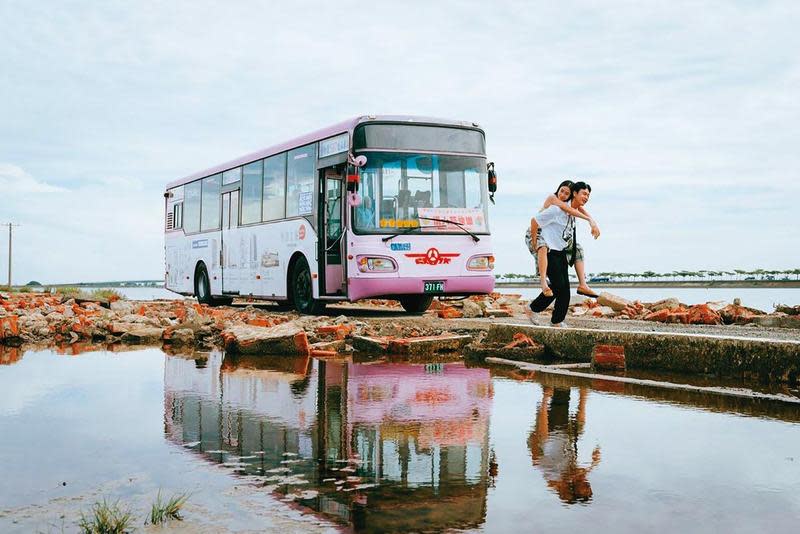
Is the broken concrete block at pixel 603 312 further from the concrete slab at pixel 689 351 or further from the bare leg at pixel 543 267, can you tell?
the concrete slab at pixel 689 351

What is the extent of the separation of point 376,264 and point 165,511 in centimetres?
1120

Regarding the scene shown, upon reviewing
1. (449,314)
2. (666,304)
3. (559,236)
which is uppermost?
(559,236)

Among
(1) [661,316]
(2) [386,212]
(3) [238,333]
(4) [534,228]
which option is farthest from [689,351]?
(2) [386,212]

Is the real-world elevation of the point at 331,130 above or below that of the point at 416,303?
above

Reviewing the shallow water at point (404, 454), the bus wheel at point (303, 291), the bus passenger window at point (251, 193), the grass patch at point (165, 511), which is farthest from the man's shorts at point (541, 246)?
the bus passenger window at point (251, 193)

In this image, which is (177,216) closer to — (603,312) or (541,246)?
(603,312)

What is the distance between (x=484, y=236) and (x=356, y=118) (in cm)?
309

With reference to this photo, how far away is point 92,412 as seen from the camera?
6.68 m

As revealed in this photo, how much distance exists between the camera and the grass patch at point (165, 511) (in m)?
3.59

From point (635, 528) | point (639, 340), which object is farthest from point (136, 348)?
point (635, 528)

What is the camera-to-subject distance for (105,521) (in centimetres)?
345

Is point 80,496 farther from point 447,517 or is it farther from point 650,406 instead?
point 650,406

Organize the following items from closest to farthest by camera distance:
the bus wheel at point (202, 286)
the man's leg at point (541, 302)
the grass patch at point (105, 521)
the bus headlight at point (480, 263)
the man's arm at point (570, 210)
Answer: the grass patch at point (105, 521)
the man's arm at point (570, 210)
the man's leg at point (541, 302)
the bus headlight at point (480, 263)
the bus wheel at point (202, 286)

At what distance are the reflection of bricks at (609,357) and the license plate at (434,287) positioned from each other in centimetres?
610
